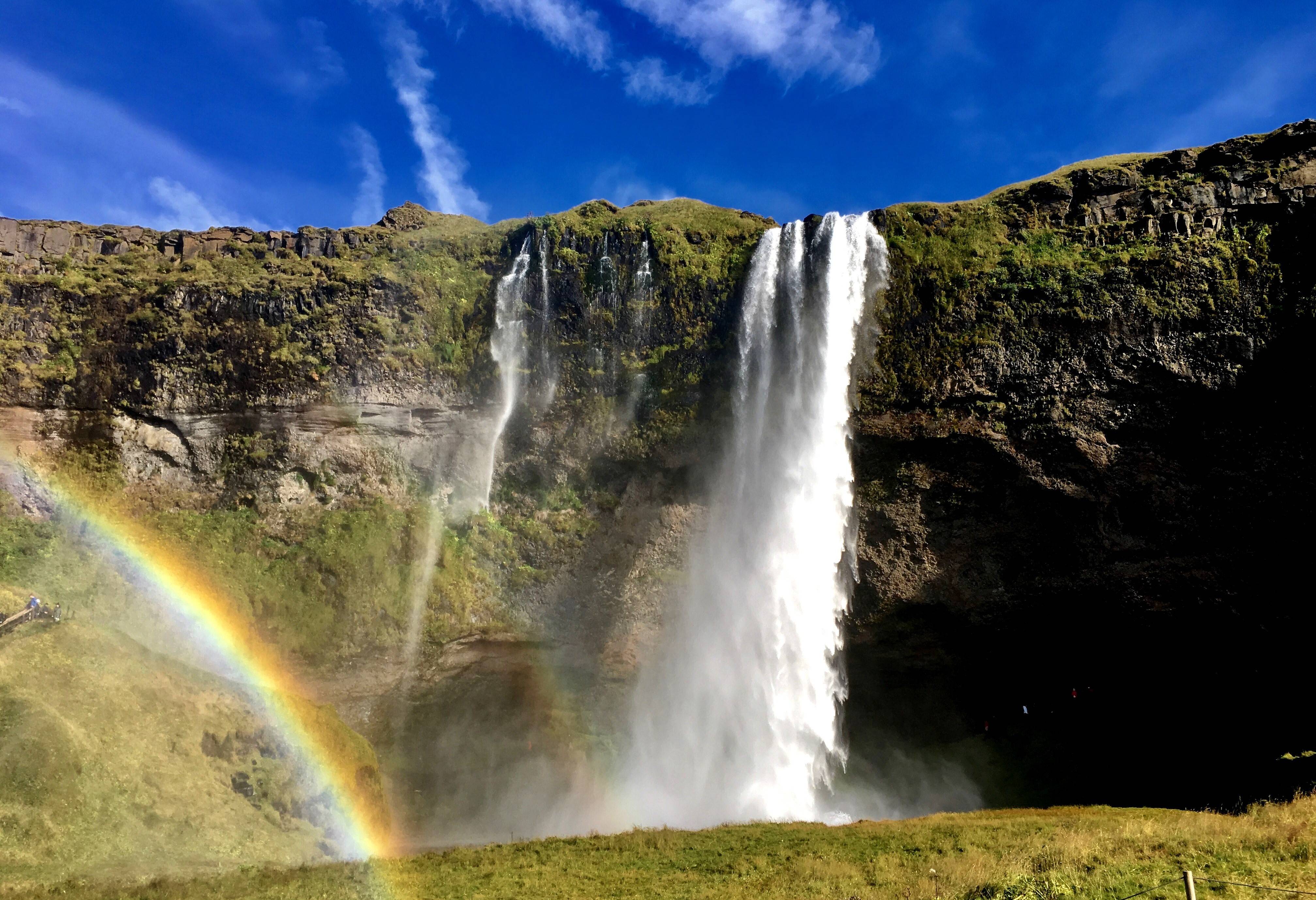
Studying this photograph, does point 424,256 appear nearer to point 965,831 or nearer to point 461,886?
point 461,886

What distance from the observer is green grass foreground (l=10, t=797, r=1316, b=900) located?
12.9m

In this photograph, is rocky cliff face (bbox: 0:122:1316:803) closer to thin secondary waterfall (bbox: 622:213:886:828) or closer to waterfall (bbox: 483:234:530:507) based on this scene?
waterfall (bbox: 483:234:530:507)

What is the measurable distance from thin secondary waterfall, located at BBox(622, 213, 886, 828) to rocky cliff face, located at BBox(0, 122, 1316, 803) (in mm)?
1150

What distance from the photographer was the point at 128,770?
20.6 meters

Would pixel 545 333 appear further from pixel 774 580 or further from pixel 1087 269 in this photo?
pixel 1087 269

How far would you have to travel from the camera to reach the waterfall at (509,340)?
107ft

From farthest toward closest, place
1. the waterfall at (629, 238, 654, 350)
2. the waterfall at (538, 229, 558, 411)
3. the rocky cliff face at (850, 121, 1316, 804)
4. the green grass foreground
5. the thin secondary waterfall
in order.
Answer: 1. the waterfall at (538, 229, 558, 411)
2. the waterfall at (629, 238, 654, 350)
3. the thin secondary waterfall
4. the rocky cliff face at (850, 121, 1316, 804)
5. the green grass foreground

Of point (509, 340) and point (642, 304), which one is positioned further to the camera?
point (509, 340)

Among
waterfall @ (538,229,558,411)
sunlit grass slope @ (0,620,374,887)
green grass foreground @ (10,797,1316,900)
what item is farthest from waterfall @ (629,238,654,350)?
sunlit grass slope @ (0,620,374,887)

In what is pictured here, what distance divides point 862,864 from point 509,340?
23.4 metres

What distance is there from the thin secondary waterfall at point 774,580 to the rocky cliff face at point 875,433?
1.15m

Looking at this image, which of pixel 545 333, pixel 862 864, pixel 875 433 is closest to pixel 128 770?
pixel 862 864

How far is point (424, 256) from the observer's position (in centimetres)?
3481

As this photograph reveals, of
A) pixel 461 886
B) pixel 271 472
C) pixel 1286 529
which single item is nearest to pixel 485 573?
pixel 271 472
